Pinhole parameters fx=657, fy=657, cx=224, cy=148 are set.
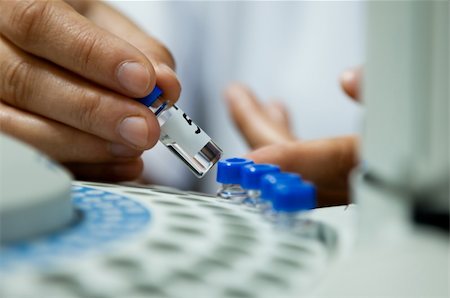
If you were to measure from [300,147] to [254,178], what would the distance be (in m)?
0.24

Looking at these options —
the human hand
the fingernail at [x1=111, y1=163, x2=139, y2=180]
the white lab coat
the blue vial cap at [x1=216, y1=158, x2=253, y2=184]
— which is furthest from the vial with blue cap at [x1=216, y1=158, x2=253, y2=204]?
the white lab coat

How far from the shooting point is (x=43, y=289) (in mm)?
180

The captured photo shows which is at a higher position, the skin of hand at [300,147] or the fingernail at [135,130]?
the fingernail at [135,130]

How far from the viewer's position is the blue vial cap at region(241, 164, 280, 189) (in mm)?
281

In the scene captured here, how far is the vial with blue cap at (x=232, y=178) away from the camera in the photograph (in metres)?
0.31

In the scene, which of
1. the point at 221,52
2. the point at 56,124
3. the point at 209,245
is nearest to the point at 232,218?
the point at 209,245

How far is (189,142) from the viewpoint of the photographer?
1.18 feet

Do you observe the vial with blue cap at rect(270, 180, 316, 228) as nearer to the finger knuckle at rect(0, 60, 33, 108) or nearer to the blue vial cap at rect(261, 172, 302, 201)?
→ the blue vial cap at rect(261, 172, 302, 201)

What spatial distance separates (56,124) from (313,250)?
0.25m

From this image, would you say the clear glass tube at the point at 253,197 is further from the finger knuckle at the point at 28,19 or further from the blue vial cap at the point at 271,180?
the finger knuckle at the point at 28,19

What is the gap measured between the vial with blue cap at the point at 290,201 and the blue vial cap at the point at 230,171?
2.3 inches

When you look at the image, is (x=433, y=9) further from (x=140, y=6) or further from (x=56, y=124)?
(x=140, y=6)

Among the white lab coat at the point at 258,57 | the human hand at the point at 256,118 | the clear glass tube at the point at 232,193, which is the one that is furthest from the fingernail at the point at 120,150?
the white lab coat at the point at 258,57

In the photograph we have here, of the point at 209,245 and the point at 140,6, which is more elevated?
the point at 140,6
